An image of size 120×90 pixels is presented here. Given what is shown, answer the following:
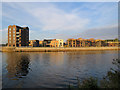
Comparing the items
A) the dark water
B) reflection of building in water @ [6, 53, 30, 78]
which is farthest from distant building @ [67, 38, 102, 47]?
reflection of building in water @ [6, 53, 30, 78]

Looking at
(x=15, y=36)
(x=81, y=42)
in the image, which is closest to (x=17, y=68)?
(x=15, y=36)

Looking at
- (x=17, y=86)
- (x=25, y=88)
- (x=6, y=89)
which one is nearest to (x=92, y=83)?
(x=25, y=88)

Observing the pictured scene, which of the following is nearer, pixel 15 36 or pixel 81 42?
pixel 15 36

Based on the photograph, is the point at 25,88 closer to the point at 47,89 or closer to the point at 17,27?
the point at 47,89

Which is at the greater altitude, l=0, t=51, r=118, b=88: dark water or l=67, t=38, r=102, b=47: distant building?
l=67, t=38, r=102, b=47: distant building

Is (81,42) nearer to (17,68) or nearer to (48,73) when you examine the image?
(17,68)

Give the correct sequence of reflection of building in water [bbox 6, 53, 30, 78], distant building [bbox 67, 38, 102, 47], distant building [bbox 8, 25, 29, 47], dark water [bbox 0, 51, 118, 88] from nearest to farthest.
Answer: dark water [bbox 0, 51, 118, 88], reflection of building in water [bbox 6, 53, 30, 78], distant building [bbox 8, 25, 29, 47], distant building [bbox 67, 38, 102, 47]

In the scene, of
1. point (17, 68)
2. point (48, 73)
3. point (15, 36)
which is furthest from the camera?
point (15, 36)

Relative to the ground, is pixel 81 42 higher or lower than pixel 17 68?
higher

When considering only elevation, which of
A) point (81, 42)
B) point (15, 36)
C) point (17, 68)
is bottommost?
point (17, 68)

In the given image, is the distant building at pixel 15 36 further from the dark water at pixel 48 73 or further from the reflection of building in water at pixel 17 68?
the dark water at pixel 48 73

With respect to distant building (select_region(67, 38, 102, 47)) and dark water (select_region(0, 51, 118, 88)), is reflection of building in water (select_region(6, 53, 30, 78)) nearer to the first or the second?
dark water (select_region(0, 51, 118, 88))

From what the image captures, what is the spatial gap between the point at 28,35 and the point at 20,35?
65.8 ft

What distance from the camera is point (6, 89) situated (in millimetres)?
11656
